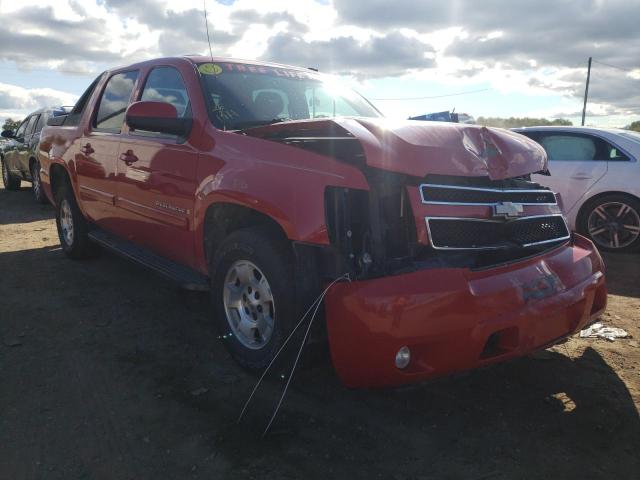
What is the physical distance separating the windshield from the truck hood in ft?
2.17

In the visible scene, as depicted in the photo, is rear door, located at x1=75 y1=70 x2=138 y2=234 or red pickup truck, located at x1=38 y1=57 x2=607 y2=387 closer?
red pickup truck, located at x1=38 y1=57 x2=607 y2=387

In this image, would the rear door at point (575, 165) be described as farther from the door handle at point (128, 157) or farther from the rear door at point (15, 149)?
the rear door at point (15, 149)

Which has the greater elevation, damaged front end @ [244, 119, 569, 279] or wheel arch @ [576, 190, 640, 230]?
damaged front end @ [244, 119, 569, 279]

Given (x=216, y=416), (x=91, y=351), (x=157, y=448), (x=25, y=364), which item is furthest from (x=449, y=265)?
(x=25, y=364)

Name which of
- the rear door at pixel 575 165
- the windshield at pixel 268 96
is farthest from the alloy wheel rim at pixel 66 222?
the rear door at pixel 575 165

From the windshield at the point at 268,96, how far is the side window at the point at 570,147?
147 inches

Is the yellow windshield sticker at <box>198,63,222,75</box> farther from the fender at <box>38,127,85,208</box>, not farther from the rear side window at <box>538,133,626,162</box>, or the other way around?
the rear side window at <box>538,133,626,162</box>

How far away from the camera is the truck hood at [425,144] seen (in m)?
2.55

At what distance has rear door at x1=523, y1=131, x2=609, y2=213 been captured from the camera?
665 cm

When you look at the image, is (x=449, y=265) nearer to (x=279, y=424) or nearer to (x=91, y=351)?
(x=279, y=424)

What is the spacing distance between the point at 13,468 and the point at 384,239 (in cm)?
199

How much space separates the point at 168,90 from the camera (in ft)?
13.3

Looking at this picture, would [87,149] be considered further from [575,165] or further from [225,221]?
[575,165]

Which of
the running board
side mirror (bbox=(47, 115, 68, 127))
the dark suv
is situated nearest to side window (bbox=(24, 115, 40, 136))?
the dark suv
